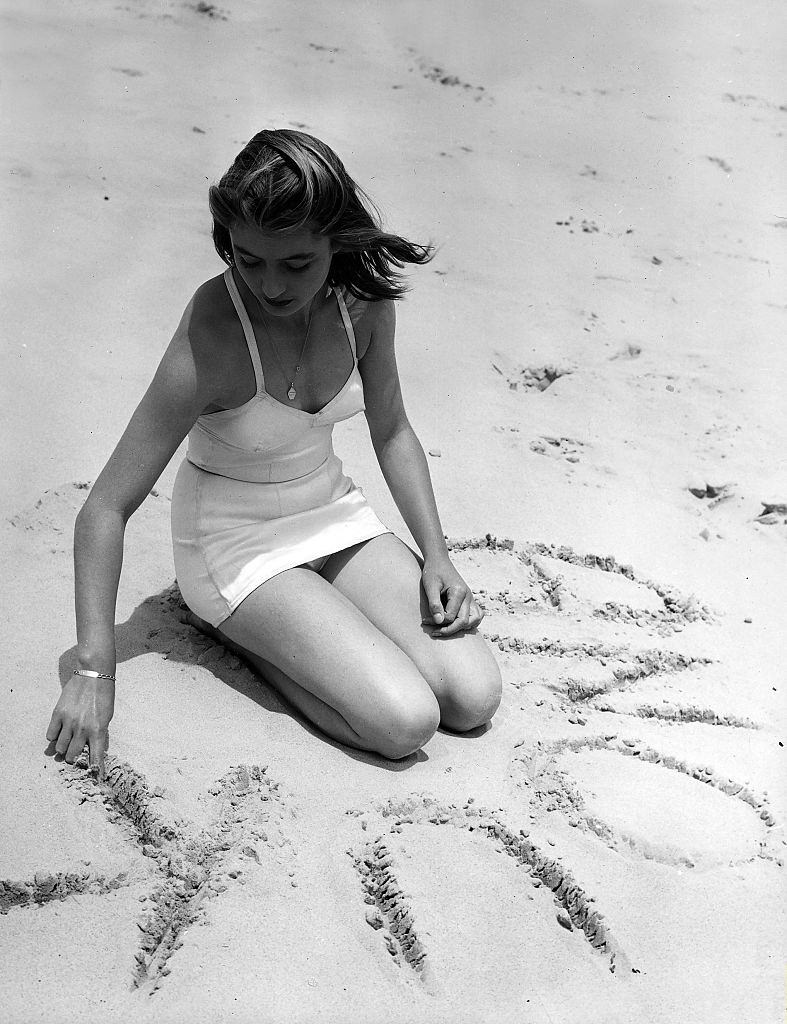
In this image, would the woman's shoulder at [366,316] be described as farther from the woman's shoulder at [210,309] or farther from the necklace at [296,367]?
the woman's shoulder at [210,309]

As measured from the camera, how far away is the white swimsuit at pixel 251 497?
2.47 m

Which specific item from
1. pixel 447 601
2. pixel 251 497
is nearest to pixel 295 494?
pixel 251 497

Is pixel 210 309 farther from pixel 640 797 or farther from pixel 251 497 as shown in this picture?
pixel 640 797

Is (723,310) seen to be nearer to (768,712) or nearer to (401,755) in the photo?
(768,712)

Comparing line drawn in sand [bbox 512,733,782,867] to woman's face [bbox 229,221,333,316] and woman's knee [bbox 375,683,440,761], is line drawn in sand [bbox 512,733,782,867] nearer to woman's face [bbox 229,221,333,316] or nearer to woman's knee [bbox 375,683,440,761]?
woman's knee [bbox 375,683,440,761]

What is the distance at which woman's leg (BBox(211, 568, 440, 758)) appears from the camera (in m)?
2.32

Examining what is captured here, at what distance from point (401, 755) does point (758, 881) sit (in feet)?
2.42

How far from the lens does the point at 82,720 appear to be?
221 cm

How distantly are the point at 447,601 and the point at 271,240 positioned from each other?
0.92 m

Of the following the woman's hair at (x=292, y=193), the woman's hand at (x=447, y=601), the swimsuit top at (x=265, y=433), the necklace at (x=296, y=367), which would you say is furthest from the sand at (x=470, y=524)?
the woman's hair at (x=292, y=193)

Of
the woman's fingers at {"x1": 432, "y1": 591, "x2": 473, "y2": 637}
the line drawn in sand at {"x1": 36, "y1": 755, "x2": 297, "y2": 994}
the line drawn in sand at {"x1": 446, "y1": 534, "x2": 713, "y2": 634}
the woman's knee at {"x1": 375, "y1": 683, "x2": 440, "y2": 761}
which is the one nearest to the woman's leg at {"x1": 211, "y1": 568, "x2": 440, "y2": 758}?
the woman's knee at {"x1": 375, "y1": 683, "x2": 440, "y2": 761}

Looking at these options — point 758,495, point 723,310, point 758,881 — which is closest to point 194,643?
point 758,881

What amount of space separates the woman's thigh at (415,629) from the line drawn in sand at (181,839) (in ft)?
1.48

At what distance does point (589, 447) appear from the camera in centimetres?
363
